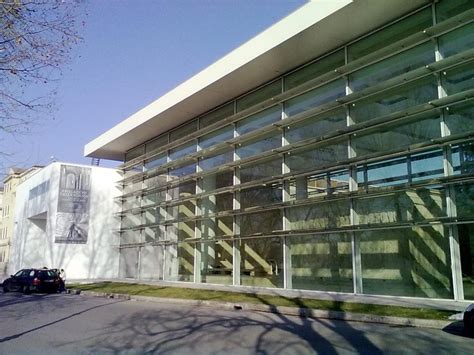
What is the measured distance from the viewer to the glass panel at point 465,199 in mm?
13305

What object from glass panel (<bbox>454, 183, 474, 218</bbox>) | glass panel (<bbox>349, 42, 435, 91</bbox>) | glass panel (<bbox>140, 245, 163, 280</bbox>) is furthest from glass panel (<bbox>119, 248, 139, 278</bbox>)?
glass panel (<bbox>454, 183, 474, 218</bbox>)

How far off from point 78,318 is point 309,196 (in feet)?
31.6

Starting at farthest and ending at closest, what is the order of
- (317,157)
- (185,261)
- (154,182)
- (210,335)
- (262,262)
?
(154,182) → (185,261) → (262,262) → (317,157) → (210,335)

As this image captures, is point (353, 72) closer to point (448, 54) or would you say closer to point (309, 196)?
point (448, 54)

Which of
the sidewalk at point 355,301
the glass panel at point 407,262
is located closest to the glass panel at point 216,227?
the sidewalk at point 355,301

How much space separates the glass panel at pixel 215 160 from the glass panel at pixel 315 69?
15.8 feet

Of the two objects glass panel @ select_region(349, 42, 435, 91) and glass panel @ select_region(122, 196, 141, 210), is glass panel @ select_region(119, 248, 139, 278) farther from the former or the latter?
glass panel @ select_region(349, 42, 435, 91)

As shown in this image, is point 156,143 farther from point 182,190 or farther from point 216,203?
point 216,203

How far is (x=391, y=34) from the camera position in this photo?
16.3 meters

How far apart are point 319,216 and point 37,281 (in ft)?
51.9

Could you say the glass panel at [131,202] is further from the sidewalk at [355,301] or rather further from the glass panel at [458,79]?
the glass panel at [458,79]

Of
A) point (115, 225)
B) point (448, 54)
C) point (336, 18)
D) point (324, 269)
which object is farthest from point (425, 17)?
point (115, 225)

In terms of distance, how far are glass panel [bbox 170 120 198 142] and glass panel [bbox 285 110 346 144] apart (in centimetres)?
821

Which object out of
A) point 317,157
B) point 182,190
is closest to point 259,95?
point 317,157
